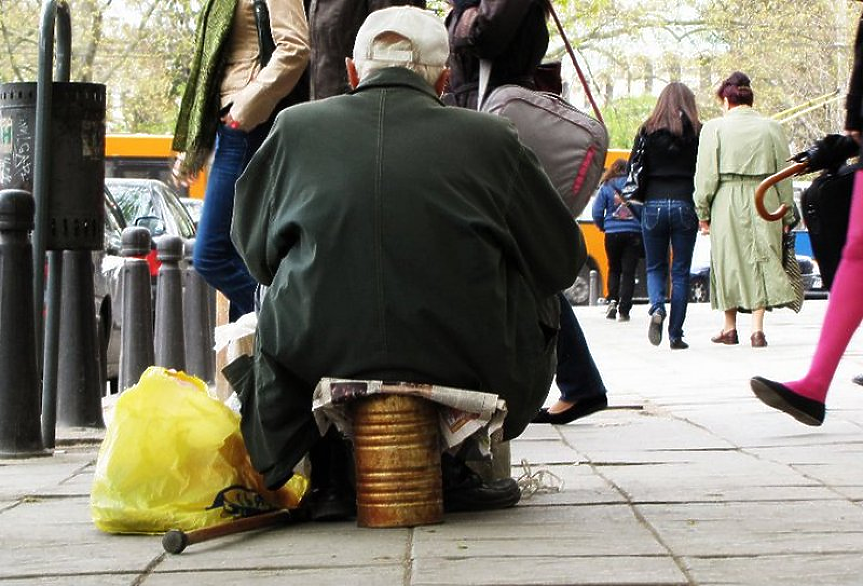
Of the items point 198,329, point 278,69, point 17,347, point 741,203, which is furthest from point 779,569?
point 741,203

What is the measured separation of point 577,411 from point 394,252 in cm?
286

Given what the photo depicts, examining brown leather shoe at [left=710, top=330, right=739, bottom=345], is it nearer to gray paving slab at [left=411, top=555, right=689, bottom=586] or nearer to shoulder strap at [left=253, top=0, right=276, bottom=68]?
shoulder strap at [left=253, top=0, right=276, bottom=68]

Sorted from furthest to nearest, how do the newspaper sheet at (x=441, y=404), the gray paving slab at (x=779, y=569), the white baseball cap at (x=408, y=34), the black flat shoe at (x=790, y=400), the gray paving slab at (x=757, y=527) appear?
the black flat shoe at (x=790, y=400)
the white baseball cap at (x=408, y=34)
the newspaper sheet at (x=441, y=404)
the gray paving slab at (x=757, y=527)
the gray paving slab at (x=779, y=569)

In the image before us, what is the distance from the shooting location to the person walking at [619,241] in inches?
736

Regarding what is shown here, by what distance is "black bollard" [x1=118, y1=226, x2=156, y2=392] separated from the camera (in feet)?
29.5

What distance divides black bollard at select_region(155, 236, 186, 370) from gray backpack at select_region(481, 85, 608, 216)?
4.33m

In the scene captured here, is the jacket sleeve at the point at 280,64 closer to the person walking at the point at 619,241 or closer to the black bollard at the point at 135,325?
the black bollard at the point at 135,325

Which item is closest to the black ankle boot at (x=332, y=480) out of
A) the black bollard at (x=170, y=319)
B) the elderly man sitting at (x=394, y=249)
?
the elderly man sitting at (x=394, y=249)

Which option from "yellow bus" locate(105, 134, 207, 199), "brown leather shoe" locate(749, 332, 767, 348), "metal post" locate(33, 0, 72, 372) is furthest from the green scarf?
"yellow bus" locate(105, 134, 207, 199)

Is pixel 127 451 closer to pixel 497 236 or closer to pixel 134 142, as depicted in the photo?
pixel 497 236

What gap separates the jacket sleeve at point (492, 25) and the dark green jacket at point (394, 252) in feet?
6.08

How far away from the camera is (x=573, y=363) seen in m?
6.85

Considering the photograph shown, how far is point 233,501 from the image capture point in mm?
4527

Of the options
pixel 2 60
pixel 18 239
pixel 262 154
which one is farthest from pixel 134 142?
pixel 262 154
